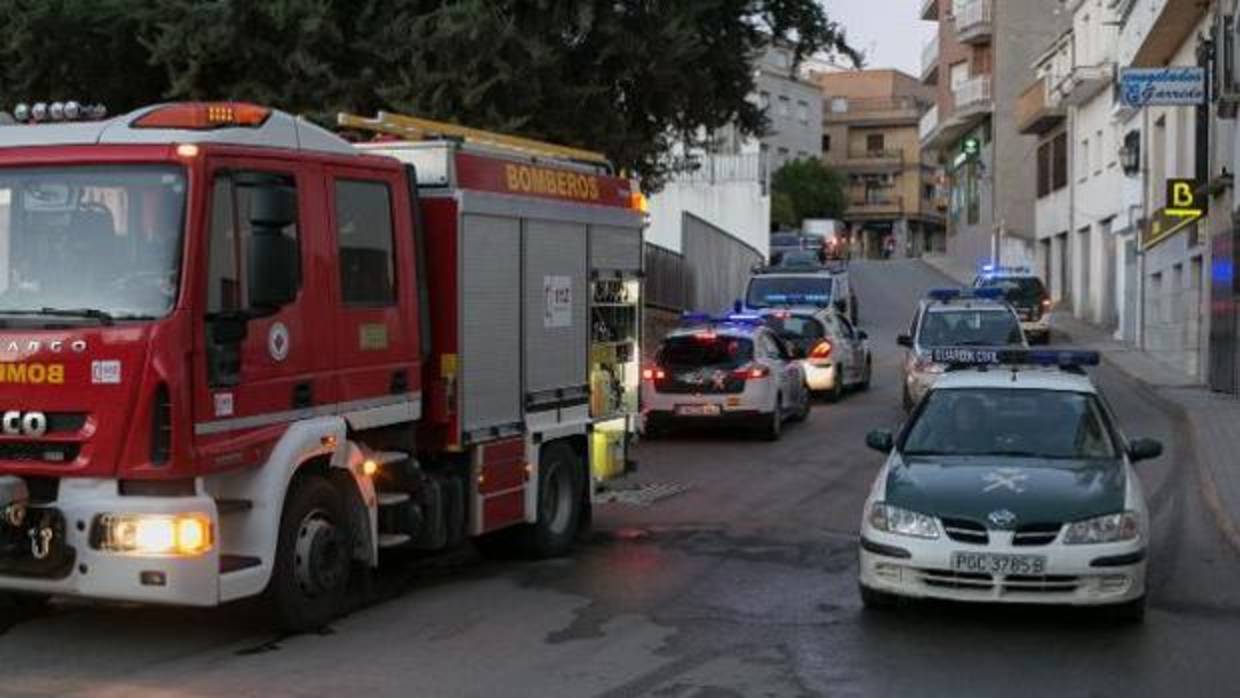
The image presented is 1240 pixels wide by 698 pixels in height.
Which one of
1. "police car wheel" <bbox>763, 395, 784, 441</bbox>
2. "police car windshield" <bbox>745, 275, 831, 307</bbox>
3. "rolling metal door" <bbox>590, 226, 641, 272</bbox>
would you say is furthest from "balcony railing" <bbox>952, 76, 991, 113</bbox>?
"rolling metal door" <bbox>590, 226, 641, 272</bbox>

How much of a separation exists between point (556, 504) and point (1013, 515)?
3.91m

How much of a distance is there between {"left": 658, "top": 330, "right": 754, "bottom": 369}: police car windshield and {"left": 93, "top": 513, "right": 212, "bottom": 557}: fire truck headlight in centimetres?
1235

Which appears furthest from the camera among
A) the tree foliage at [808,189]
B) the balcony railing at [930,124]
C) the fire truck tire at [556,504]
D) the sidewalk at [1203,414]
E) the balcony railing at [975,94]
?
the tree foliage at [808,189]

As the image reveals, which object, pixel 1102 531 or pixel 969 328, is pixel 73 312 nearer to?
pixel 1102 531

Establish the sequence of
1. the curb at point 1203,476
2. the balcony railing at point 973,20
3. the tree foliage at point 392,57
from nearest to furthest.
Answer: the curb at point 1203,476, the tree foliage at point 392,57, the balcony railing at point 973,20

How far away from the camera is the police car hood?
8609 millimetres

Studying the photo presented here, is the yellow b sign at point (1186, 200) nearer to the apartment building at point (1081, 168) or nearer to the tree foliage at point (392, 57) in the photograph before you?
the apartment building at point (1081, 168)

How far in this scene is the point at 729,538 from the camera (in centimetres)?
1216

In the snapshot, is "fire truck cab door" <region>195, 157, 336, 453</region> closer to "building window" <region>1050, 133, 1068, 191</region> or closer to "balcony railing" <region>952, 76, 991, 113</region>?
"building window" <region>1050, 133, 1068, 191</region>

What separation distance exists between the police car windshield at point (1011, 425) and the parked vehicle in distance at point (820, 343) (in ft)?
46.0

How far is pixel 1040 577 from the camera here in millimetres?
8422

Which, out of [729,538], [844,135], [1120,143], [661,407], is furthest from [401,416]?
[844,135]

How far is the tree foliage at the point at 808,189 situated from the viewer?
95812 mm

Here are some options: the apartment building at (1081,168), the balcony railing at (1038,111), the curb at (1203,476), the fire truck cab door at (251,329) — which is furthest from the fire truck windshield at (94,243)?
the balcony railing at (1038,111)
